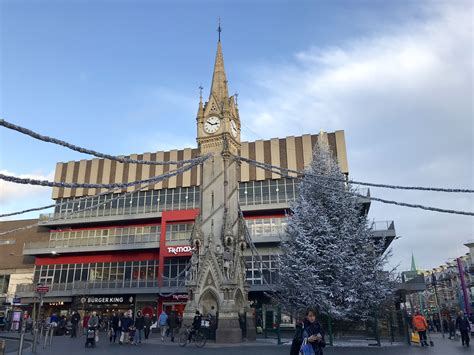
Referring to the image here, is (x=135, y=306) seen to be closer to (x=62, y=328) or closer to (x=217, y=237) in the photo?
(x=62, y=328)

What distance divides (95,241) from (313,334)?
159ft

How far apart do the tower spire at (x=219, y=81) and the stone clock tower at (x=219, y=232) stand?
2.8 inches

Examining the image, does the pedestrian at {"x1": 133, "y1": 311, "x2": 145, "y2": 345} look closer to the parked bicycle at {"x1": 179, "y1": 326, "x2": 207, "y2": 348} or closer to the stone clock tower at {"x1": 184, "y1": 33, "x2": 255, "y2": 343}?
the stone clock tower at {"x1": 184, "y1": 33, "x2": 255, "y2": 343}

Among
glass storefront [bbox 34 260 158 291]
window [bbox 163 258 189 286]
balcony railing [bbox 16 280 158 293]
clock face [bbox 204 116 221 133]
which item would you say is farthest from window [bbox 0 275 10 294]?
clock face [bbox 204 116 221 133]

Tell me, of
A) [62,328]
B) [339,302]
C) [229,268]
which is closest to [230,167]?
[229,268]

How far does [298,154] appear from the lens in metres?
47.1

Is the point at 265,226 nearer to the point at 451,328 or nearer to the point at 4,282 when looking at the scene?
the point at 451,328

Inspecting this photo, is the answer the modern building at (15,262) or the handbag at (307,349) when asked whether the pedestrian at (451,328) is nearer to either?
the handbag at (307,349)

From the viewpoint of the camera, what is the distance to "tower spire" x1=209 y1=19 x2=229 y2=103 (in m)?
26.8

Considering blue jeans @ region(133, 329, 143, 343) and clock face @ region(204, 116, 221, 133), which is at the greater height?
clock face @ region(204, 116, 221, 133)

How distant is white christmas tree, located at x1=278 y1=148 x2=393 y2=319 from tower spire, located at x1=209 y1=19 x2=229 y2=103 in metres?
8.44

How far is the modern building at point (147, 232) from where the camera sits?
4594 cm

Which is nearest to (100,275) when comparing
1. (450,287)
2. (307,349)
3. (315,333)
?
(307,349)

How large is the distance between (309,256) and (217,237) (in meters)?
5.46
